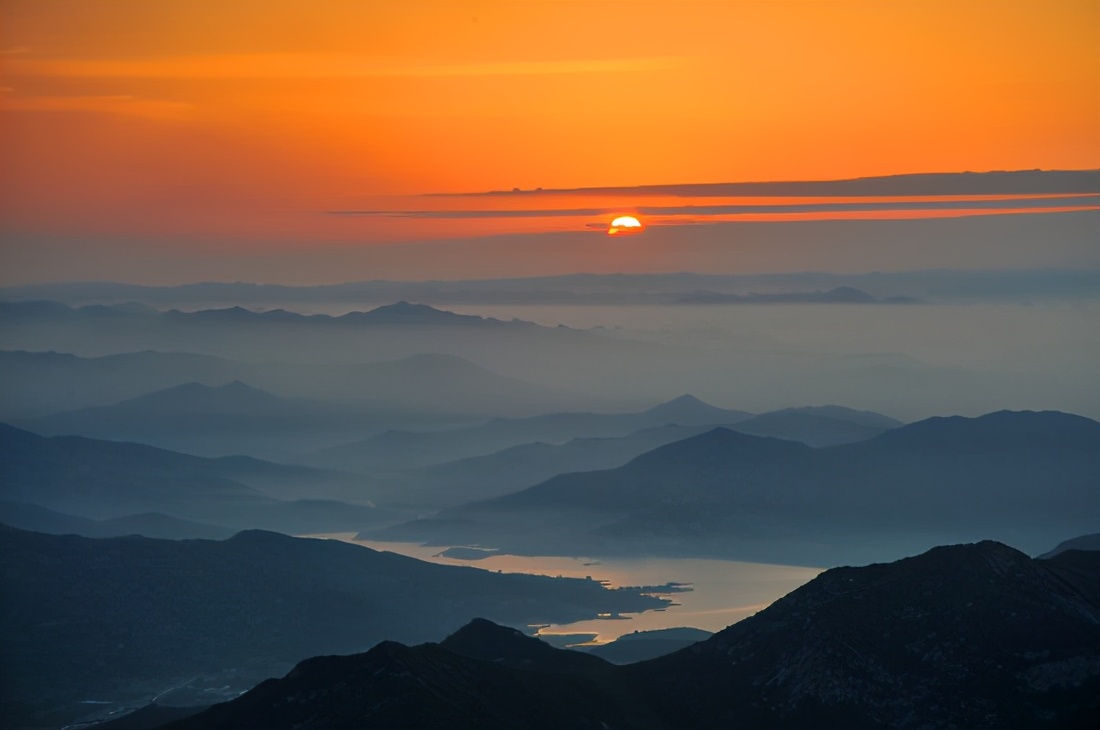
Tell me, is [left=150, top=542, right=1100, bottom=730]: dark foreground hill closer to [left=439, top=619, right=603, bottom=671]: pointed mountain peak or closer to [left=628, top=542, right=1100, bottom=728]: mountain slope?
[left=628, top=542, right=1100, bottom=728]: mountain slope

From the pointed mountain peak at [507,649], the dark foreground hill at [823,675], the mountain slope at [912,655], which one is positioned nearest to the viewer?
the dark foreground hill at [823,675]

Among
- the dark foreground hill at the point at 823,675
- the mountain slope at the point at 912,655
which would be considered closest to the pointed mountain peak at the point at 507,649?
the dark foreground hill at the point at 823,675

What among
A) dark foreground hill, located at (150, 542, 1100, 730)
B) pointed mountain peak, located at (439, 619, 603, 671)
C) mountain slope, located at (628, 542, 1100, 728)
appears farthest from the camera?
pointed mountain peak, located at (439, 619, 603, 671)

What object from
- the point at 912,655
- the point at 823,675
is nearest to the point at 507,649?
the point at 823,675

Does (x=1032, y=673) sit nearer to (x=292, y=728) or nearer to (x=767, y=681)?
(x=767, y=681)

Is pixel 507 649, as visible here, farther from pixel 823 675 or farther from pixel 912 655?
pixel 912 655

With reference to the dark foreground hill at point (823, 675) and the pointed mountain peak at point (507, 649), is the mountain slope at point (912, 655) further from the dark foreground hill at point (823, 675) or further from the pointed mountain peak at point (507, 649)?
the pointed mountain peak at point (507, 649)

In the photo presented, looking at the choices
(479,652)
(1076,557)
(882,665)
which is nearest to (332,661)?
(479,652)

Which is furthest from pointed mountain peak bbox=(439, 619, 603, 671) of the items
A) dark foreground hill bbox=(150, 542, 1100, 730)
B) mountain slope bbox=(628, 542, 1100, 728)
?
mountain slope bbox=(628, 542, 1100, 728)
